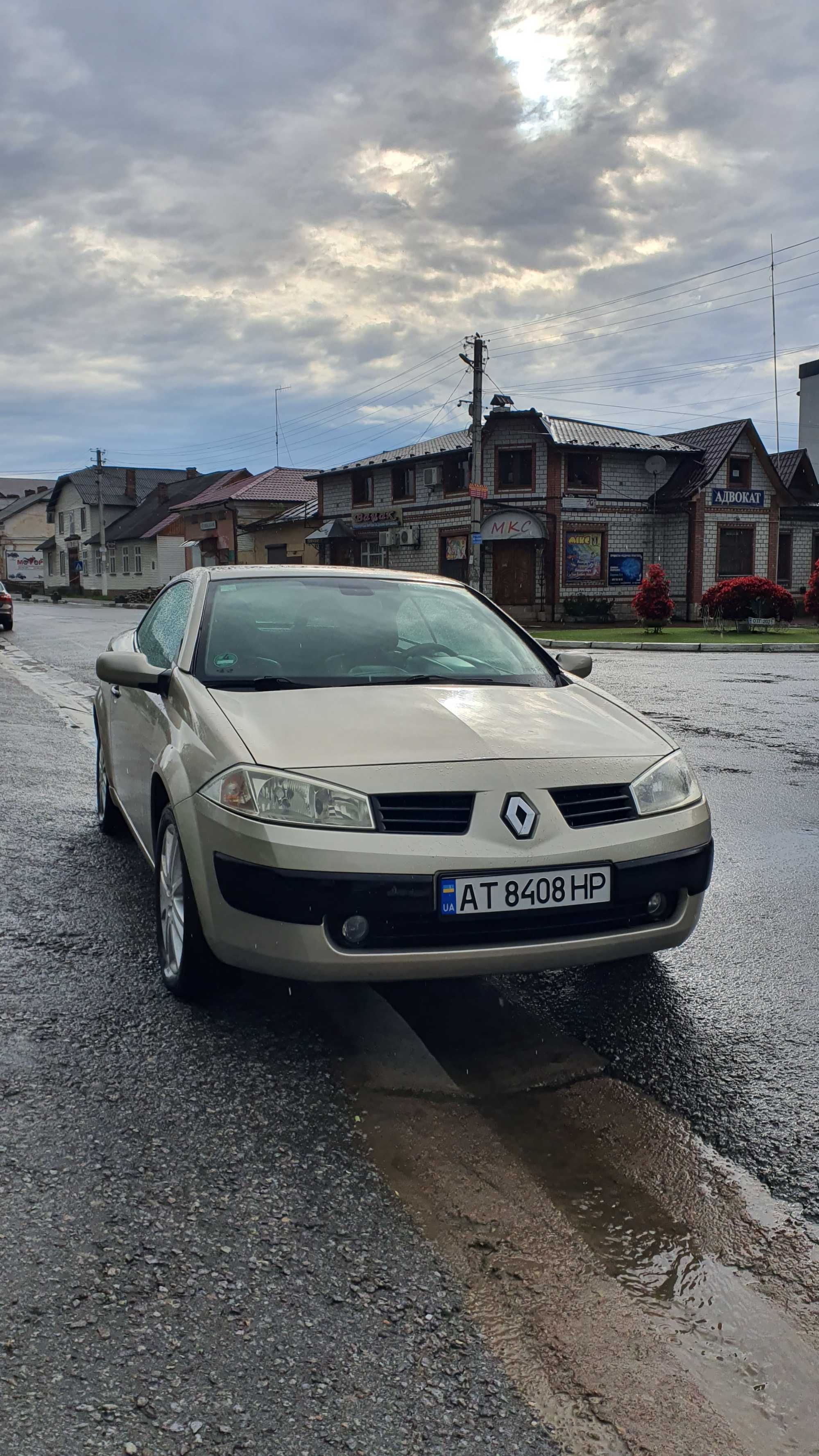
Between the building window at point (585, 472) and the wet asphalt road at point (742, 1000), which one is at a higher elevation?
the building window at point (585, 472)

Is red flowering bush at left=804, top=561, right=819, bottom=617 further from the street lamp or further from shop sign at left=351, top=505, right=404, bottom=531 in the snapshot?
shop sign at left=351, top=505, right=404, bottom=531

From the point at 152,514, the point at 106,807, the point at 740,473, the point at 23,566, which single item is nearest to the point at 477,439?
the point at 740,473

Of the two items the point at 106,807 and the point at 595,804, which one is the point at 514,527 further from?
the point at 595,804

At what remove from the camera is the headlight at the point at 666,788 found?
3430 millimetres

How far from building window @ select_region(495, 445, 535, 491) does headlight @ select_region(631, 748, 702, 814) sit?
36059mm

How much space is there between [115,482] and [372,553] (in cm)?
4067

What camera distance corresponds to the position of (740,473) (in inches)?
1549

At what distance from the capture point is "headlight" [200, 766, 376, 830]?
3104 mm

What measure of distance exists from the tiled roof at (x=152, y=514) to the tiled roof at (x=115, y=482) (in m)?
1.72

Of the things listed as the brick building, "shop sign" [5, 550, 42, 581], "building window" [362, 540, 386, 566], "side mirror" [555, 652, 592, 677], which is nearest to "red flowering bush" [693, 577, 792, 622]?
the brick building

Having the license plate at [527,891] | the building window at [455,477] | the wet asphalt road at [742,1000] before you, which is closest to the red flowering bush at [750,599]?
the building window at [455,477]

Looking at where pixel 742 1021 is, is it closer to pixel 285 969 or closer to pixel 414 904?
pixel 414 904

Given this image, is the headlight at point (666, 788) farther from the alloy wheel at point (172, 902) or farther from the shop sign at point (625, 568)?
the shop sign at point (625, 568)

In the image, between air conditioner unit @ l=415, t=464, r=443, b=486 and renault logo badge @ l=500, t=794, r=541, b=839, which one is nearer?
renault logo badge @ l=500, t=794, r=541, b=839
